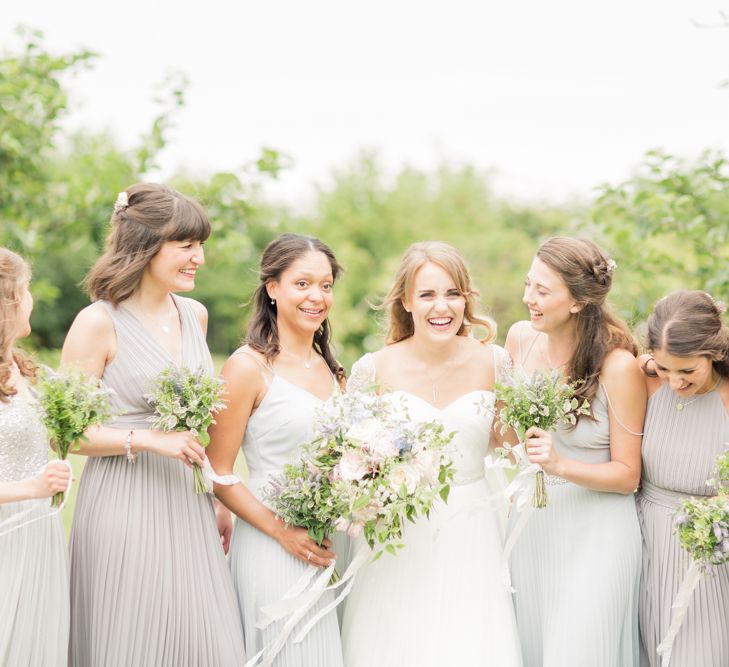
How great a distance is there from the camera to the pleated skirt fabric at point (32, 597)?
4.40m

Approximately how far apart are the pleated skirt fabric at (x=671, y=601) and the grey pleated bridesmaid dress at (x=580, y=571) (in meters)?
0.07

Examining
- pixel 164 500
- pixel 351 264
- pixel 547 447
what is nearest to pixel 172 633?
pixel 164 500

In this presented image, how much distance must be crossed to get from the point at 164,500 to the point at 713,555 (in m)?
2.73

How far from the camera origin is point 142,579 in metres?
4.57

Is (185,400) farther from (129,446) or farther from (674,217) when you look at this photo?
(674,217)

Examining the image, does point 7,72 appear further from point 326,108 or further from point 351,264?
point 326,108

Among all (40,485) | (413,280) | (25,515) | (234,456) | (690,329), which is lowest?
(25,515)

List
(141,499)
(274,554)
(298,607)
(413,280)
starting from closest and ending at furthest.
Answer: (141,499)
(298,607)
(274,554)
(413,280)

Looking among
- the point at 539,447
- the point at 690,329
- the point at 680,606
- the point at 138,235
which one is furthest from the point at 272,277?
the point at 680,606

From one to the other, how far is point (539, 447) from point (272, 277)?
1.84m

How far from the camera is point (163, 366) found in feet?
15.4

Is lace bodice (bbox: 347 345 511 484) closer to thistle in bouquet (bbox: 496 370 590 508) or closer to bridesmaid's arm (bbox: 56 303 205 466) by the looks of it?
thistle in bouquet (bbox: 496 370 590 508)

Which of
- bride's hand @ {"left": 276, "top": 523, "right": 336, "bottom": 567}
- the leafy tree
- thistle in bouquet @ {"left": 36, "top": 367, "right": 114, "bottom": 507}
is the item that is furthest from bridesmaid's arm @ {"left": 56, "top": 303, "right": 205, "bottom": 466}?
the leafy tree

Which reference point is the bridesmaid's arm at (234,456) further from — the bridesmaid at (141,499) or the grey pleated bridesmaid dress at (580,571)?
the grey pleated bridesmaid dress at (580,571)
